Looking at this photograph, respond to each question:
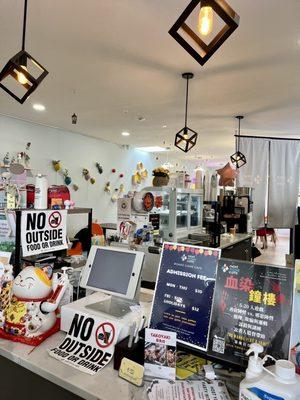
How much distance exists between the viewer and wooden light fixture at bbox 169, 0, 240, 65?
48.8 inches

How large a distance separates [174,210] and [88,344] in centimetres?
270

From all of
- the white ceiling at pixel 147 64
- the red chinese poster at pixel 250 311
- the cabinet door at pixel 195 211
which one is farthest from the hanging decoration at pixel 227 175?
the red chinese poster at pixel 250 311

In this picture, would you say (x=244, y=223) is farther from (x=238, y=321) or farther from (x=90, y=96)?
(x=238, y=321)

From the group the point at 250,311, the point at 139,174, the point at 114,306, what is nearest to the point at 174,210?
the point at 114,306

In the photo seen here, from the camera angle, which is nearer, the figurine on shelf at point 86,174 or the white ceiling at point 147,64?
the white ceiling at point 147,64

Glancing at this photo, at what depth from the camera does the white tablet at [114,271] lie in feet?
4.64

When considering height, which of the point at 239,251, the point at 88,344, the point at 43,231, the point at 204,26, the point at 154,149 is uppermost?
the point at 154,149

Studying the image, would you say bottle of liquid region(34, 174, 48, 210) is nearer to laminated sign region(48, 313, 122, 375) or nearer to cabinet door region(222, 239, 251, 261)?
laminated sign region(48, 313, 122, 375)

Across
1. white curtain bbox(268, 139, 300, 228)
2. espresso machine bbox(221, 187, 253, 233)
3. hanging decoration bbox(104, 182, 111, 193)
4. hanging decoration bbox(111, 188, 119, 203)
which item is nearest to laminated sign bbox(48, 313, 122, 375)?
espresso machine bbox(221, 187, 253, 233)

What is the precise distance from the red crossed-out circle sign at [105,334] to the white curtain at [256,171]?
5.50 meters

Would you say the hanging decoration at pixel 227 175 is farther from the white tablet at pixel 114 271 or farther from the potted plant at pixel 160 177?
the white tablet at pixel 114 271

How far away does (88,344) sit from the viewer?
1.31 m

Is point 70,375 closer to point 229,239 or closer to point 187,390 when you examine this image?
point 187,390

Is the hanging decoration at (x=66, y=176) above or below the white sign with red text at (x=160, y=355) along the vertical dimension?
above
